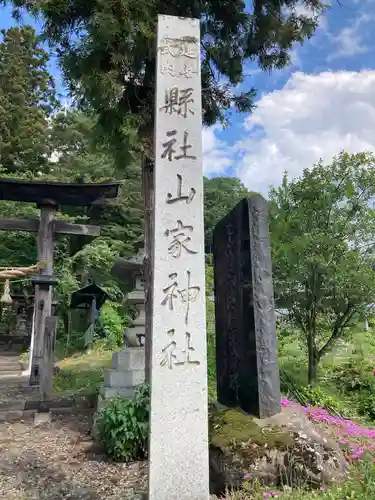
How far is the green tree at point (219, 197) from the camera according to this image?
19734 mm

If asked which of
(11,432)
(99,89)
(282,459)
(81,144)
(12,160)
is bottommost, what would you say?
(11,432)

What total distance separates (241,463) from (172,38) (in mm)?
3737

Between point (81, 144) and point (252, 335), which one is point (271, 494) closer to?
point (252, 335)

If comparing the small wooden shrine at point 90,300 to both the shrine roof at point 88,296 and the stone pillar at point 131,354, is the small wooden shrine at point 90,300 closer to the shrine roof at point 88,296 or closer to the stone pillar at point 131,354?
the shrine roof at point 88,296

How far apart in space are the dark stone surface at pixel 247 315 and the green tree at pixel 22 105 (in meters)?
16.1

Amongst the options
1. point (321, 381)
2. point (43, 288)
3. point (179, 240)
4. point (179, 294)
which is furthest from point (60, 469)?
point (321, 381)

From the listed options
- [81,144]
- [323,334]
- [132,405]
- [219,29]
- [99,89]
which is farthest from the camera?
[81,144]

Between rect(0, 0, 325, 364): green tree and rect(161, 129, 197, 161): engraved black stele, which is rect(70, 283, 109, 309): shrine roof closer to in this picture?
rect(0, 0, 325, 364): green tree

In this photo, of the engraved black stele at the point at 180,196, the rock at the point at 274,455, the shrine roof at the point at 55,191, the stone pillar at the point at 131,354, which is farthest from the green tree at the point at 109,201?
the engraved black stele at the point at 180,196

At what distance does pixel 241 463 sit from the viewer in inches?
143

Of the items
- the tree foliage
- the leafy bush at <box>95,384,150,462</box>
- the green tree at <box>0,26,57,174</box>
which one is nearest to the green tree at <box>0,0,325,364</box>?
the tree foliage

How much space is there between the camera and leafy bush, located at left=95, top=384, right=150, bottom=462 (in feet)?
16.3

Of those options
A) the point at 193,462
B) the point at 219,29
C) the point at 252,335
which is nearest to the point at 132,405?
the point at 252,335

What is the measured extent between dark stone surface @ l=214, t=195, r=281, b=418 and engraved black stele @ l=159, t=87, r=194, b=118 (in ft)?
4.80
